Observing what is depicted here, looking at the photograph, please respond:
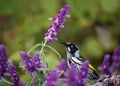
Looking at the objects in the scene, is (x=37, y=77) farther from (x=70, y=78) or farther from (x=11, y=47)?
(x=11, y=47)

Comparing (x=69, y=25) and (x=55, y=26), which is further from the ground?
(x=55, y=26)

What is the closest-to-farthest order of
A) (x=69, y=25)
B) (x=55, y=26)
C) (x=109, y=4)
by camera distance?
(x=55, y=26), (x=109, y=4), (x=69, y=25)

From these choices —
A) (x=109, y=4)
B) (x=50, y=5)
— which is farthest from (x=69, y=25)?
(x=109, y=4)

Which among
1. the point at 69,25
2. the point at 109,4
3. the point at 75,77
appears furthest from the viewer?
the point at 69,25

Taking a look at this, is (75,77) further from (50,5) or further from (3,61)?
(50,5)

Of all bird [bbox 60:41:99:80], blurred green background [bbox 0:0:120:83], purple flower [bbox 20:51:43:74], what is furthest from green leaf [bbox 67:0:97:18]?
purple flower [bbox 20:51:43:74]

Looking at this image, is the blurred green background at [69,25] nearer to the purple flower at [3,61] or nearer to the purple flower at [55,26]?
the purple flower at [55,26]

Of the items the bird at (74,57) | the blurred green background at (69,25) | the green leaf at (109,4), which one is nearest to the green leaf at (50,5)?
the blurred green background at (69,25)

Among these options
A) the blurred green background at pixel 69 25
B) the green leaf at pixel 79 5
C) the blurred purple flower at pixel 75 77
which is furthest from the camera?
the blurred green background at pixel 69 25
